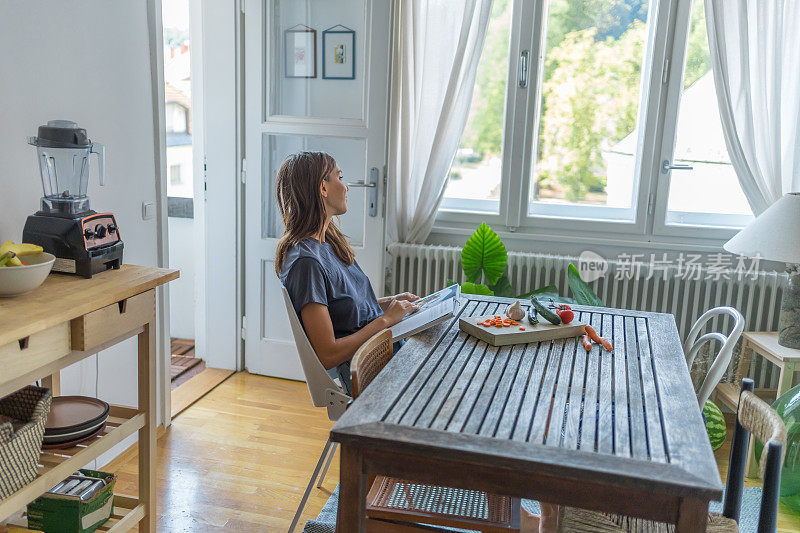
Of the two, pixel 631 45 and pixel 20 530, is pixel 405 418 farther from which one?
pixel 631 45

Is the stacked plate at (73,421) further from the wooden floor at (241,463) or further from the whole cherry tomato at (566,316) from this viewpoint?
the whole cherry tomato at (566,316)

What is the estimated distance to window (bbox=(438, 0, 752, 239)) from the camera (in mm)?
3426

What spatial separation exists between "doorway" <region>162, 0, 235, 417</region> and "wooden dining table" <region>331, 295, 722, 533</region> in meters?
2.20

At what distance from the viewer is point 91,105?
2523 millimetres

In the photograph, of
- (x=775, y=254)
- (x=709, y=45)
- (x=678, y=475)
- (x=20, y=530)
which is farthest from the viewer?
(x=709, y=45)

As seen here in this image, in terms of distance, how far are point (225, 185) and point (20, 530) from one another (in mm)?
2041

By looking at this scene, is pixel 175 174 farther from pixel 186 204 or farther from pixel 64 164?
pixel 64 164

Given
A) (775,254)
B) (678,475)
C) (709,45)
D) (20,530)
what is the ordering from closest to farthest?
1. (678,475)
2. (20,530)
3. (775,254)
4. (709,45)

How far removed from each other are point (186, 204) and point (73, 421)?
2383 mm

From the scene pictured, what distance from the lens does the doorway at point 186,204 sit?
389cm

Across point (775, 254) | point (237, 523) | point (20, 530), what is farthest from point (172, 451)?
point (775, 254)

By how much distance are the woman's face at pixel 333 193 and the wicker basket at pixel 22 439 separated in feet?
3.24

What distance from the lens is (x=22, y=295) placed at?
178cm

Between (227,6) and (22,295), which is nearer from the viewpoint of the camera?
(22,295)
